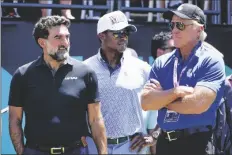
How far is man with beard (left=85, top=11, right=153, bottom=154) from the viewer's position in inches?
238

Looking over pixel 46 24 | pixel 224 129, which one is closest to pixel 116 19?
pixel 46 24

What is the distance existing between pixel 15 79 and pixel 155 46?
91.0 inches

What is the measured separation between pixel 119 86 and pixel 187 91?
54.1 inches

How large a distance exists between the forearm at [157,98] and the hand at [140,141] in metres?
1.09

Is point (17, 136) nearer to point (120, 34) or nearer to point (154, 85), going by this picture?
point (154, 85)

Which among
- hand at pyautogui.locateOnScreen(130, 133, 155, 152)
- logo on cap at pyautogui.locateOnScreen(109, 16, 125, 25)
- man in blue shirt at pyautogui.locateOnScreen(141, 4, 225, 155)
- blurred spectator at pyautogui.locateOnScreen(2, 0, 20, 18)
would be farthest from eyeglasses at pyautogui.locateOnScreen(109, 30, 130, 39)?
blurred spectator at pyautogui.locateOnScreen(2, 0, 20, 18)

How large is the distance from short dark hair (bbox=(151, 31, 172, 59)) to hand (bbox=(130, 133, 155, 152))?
1205mm

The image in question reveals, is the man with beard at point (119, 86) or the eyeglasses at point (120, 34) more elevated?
the eyeglasses at point (120, 34)

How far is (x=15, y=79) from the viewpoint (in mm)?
5395

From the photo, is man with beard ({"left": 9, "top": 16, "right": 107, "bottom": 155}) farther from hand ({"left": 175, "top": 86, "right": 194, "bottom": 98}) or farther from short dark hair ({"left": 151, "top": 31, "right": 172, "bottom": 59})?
short dark hair ({"left": 151, "top": 31, "right": 172, "bottom": 59})

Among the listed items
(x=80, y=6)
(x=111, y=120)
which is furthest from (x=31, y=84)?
(x=80, y=6)

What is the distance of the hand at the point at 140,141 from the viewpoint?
6109 millimetres

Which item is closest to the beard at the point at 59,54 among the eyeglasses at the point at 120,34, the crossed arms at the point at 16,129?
the crossed arms at the point at 16,129

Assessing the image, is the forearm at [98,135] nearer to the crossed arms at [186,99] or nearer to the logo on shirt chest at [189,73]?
the crossed arms at [186,99]
